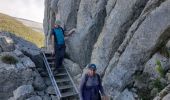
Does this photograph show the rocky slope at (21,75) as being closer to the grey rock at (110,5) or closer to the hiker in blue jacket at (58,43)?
the hiker in blue jacket at (58,43)

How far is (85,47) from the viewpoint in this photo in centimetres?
2167

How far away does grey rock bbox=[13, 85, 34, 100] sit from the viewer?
18.5m

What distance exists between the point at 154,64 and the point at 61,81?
7840 millimetres

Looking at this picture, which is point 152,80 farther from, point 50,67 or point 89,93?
point 50,67

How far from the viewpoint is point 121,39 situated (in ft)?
59.5

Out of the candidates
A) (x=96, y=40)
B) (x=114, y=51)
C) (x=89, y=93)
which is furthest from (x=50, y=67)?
(x=89, y=93)

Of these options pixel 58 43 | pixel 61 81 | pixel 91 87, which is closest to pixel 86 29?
pixel 58 43

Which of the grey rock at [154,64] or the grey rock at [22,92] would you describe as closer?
the grey rock at [154,64]

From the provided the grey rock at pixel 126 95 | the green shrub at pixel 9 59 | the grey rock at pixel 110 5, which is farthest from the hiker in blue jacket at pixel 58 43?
the grey rock at pixel 126 95

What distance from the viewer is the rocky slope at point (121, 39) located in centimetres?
1556

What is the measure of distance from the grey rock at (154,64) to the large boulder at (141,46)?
0.40 metres

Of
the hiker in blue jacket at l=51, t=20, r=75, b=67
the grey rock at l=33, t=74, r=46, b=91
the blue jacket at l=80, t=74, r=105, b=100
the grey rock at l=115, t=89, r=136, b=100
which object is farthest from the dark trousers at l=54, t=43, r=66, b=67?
the grey rock at l=115, t=89, r=136, b=100

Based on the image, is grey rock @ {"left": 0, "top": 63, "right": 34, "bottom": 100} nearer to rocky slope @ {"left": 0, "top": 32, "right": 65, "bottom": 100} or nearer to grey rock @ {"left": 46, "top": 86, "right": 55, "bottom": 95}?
rocky slope @ {"left": 0, "top": 32, "right": 65, "bottom": 100}

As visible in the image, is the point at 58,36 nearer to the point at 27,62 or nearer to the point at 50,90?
the point at 27,62
